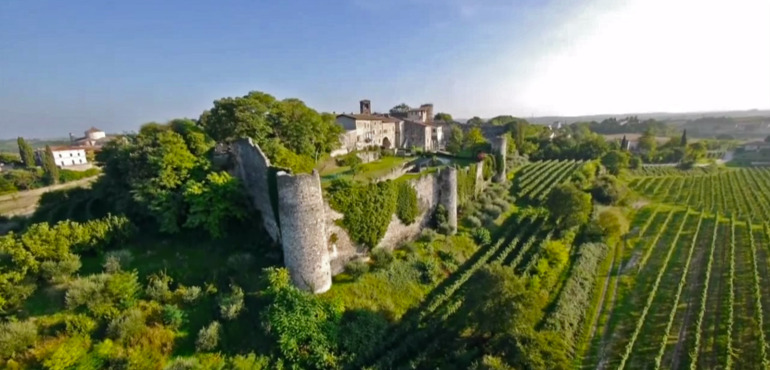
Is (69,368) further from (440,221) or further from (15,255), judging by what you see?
(440,221)

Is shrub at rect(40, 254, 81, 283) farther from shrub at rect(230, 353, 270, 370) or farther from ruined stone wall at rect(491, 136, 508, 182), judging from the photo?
ruined stone wall at rect(491, 136, 508, 182)

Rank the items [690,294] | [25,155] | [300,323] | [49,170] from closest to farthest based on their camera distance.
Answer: [300,323], [690,294], [49,170], [25,155]

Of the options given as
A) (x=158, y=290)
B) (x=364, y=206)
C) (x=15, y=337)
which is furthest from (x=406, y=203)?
(x=15, y=337)

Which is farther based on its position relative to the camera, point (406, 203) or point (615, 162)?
point (615, 162)

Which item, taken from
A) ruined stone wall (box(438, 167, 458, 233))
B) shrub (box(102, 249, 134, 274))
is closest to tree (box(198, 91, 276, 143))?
shrub (box(102, 249, 134, 274))

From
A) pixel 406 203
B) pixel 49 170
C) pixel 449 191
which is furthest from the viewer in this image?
pixel 49 170

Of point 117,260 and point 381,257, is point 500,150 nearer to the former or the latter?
point 381,257

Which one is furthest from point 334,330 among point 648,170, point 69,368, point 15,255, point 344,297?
point 648,170

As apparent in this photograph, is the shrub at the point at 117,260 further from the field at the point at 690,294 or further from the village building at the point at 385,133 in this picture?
the field at the point at 690,294

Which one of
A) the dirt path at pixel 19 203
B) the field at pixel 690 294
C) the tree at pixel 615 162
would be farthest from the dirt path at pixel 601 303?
the dirt path at pixel 19 203
